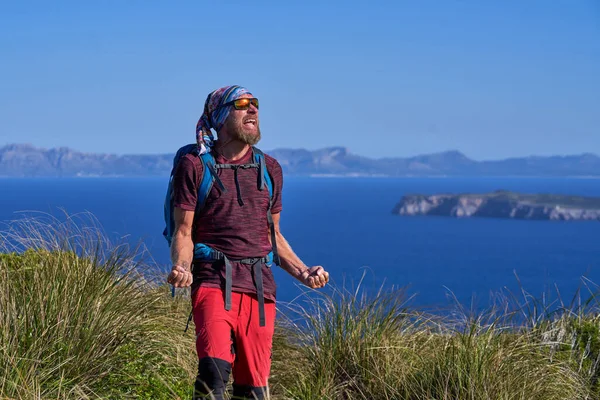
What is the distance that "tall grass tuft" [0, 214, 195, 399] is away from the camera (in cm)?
497

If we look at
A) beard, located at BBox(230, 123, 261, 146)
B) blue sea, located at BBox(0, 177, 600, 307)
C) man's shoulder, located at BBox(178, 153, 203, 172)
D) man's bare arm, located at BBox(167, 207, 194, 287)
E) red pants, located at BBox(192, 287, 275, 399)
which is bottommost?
blue sea, located at BBox(0, 177, 600, 307)

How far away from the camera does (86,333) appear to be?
524 centimetres

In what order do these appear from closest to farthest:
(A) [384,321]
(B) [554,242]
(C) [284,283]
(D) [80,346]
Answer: (D) [80,346]
(A) [384,321]
(C) [284,283]
(B) [554,242]

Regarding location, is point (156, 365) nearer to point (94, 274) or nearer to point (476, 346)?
point (94, 274)

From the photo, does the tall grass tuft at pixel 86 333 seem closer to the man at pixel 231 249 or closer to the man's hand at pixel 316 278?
the man at pixel 231 249

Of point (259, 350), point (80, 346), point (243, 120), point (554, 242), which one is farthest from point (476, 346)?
point (554, 242)

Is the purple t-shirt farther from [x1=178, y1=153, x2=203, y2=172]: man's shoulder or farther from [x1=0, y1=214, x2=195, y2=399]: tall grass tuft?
[x1=0, y1=214, x2=195, y2=399]: tall grass tuft

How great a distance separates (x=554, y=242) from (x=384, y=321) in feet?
556

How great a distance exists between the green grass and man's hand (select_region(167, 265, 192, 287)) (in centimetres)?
111

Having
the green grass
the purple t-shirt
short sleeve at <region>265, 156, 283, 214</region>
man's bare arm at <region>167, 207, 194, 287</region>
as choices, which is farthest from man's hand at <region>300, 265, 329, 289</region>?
the green grass

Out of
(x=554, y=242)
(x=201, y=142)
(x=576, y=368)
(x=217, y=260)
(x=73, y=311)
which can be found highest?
(x=201, y=142)

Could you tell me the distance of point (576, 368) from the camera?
21.6 feet

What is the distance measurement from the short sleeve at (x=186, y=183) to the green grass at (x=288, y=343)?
120 centimetres

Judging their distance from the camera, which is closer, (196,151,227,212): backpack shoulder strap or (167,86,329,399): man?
(167,86,329,399): man
